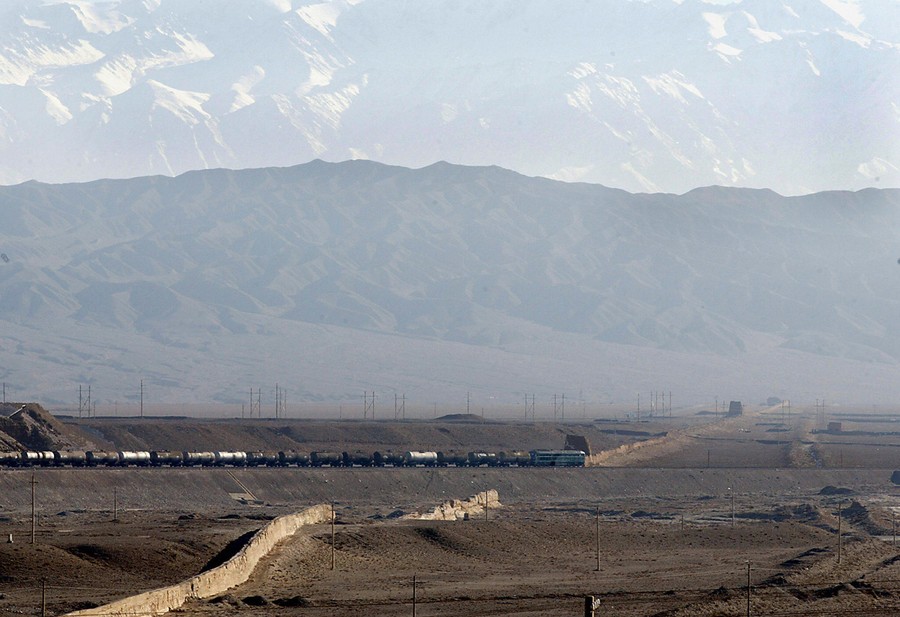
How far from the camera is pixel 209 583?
172 feet

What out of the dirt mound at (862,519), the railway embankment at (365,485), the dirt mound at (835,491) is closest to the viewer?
the dirt mound at (862,519)

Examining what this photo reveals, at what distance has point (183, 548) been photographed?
63.1m

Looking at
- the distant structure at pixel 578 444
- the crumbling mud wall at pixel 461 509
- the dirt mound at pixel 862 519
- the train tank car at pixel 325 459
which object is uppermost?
the distant structure at pixel 578 444

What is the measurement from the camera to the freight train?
11038 cm

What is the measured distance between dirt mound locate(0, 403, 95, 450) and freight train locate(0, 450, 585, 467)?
2889 millimetres

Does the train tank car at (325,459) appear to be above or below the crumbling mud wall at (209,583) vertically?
above

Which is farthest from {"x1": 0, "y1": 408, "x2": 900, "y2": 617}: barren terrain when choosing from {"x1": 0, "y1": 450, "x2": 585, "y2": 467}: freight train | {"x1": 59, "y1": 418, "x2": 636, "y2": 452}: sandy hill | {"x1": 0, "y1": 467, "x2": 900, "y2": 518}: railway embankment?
{"x1": 0, "y1": 450, "x2": 585, "y2": 467}: freight train

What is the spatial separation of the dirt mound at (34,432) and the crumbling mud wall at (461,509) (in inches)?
1325

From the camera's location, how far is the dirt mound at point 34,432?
119250mm

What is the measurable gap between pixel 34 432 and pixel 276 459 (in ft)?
58.8

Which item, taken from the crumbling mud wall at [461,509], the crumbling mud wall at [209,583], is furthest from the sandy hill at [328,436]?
the crumbling mud wall at [209,583]

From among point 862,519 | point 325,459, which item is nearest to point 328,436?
point 325,459

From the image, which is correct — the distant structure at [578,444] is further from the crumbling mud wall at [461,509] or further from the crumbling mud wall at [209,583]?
the crumbling mud wall at [209,583]

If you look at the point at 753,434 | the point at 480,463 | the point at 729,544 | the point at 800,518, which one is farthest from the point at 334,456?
the point at 753,434
